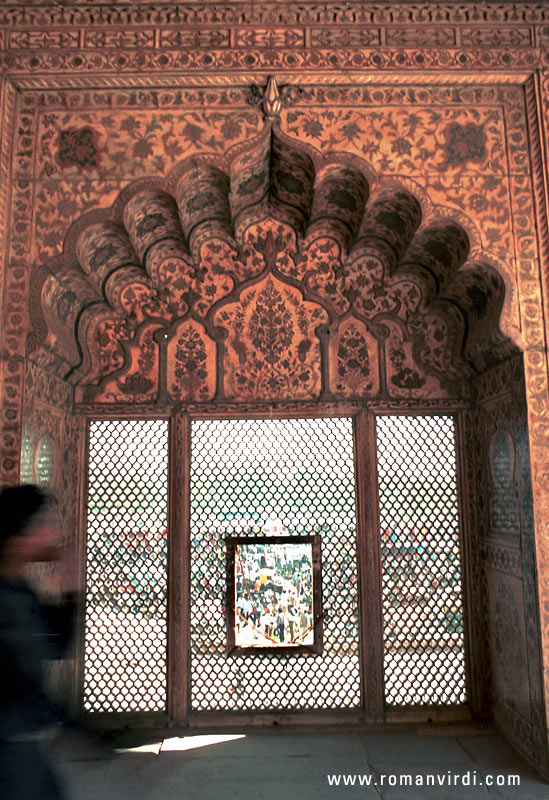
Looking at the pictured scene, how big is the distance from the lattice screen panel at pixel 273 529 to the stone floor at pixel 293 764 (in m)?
0.28

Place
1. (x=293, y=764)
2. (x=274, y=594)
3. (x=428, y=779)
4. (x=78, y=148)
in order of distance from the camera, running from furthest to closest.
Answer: (x=274, y=594) → (x=78, y=148) → (x=293, y=764) → (x=428, y=779)

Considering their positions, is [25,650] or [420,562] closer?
[25,650]

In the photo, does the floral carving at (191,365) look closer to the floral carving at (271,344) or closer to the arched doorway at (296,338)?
the arched doorway at (296,338)

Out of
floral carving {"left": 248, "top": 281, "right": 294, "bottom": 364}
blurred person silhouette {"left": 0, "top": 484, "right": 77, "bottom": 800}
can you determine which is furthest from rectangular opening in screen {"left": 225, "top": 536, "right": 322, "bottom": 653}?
blurred person silhouette {"left": 0, "top": 484, "right": 77, "bottom": 800}

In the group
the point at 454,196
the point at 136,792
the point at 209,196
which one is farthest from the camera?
the point at 209,196

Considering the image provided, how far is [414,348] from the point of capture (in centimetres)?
436

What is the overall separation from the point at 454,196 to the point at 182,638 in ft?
10.9

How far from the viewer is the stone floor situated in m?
3.15

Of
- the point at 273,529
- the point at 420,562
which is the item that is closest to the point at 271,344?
the point at 273,529

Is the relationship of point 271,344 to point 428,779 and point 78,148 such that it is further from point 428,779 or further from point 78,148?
point 428,779

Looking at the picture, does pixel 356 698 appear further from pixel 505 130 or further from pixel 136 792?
pixel 505 130

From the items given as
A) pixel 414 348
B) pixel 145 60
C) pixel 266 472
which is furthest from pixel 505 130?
pixel 266 472

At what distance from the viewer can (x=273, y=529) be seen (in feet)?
13.8

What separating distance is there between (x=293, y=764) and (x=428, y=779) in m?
0.75
